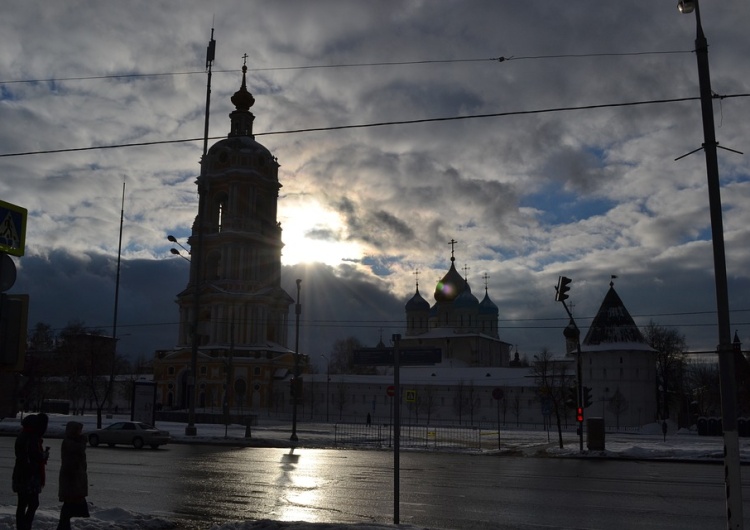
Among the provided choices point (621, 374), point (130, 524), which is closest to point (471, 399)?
point (621, 374)

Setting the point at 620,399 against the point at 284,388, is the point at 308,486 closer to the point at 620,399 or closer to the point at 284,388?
the point at 620,399

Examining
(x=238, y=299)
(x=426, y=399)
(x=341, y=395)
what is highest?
(x=238, y=299)

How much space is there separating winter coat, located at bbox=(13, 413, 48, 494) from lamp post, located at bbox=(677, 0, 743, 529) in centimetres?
880

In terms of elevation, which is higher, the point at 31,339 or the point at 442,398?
the point at 31,339

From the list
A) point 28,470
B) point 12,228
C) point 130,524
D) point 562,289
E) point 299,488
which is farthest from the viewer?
point 562,289

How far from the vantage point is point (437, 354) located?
6994cm

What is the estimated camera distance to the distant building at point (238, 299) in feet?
265

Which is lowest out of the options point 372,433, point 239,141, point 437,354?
point 372,433

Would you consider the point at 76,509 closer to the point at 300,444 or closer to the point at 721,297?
the point at 721,297

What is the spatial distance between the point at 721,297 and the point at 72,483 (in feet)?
30.0

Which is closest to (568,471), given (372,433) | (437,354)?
(372,433)

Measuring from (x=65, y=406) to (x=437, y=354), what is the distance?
36213mm

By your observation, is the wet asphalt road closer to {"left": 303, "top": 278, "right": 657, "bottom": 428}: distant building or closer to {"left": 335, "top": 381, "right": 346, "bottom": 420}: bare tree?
{"left": 303, "top": 278, "right": 657, "bottom": 428}: distant building

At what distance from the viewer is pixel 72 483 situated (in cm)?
1018
